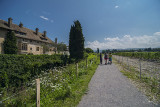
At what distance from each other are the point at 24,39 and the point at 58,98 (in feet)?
95.3

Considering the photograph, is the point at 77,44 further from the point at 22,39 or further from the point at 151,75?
the point at 22,39

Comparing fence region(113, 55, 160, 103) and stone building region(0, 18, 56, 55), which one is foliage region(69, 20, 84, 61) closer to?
fence region(113, 55, 160, 103)

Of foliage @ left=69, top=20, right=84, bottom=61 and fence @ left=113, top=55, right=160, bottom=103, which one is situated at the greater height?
foliage @ left=69, top=20, right=84, bottom=61

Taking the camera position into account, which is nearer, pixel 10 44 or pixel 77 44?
pixel 77 44

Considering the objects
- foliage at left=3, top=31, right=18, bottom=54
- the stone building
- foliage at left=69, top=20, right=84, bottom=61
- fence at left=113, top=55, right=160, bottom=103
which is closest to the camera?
fence at left=113, top=55, right=160, bottom=103

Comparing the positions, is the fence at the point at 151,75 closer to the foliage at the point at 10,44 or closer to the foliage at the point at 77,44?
the foliage at the point at 77,44

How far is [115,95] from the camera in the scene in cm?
336

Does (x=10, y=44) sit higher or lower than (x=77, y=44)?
higher

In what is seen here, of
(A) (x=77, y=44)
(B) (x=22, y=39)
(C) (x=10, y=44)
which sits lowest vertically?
(A) (x=77, y=44)

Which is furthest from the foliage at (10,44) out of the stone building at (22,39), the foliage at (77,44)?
the foliage at (77,44)

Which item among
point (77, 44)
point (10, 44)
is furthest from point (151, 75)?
point (10, 44)

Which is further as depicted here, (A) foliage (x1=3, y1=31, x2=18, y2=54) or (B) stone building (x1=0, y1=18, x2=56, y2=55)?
Answer: (B) stone building (x1=0, y1=18, x2=56, y2=55)

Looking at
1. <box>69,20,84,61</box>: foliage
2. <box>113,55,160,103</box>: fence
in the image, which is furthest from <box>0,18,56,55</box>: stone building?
<box>113,55,160,103</box>: fence

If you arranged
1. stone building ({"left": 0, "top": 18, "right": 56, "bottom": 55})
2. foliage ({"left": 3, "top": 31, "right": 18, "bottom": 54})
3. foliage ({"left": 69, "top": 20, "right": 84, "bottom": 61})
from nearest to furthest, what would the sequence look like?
foliage ({"left": 69, "top": 20, "right": 84, "bottom": 61}), foliage ({"left": 3, "top": 31, "right": 18, "bottom": 54}), stone building ({"left": 0, "top": 18, "right": 56, "bottom": 55})
